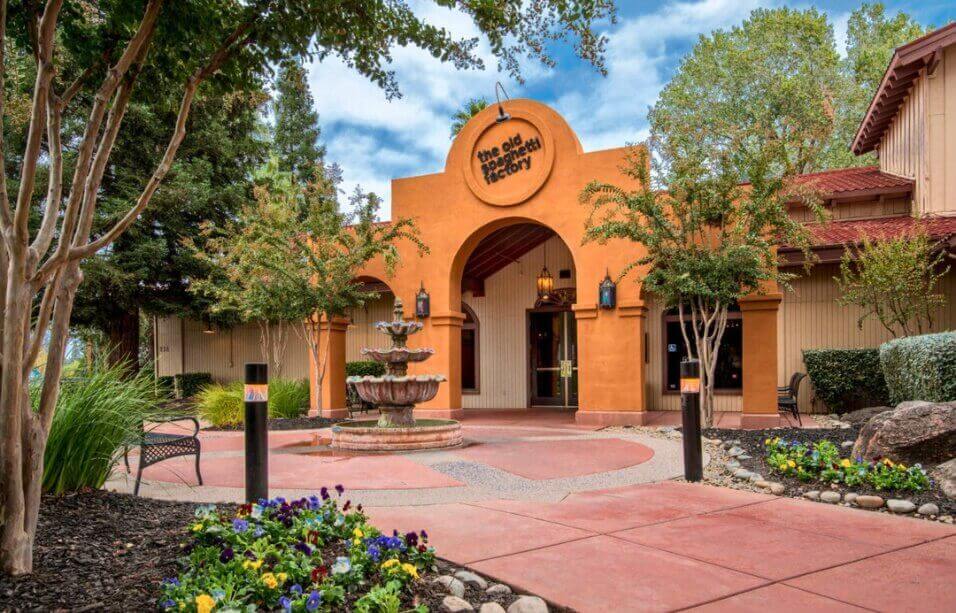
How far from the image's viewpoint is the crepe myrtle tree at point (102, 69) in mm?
3125

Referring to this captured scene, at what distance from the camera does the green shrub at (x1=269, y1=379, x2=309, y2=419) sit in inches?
543

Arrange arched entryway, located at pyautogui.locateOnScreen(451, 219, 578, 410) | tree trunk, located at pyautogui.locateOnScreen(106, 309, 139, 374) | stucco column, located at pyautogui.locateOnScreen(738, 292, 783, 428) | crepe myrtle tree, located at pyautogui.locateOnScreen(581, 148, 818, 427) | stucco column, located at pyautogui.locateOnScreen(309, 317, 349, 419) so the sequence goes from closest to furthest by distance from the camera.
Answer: crepe myrtle tree, located at pyautogui.locateOnScreen(581, 148, 818, 427), stucco column, located at pyautogui.locateOnScreen(738, 292, 783, 428), stucco column, located at pyautogui.locateOnScreen(309, 317, 349, 419), arched entryway, located at pyautogui.locateOnScreen(451, 219, 578, 410), tree trunk, located at pyautogui.locateOnScreen(106, 309, 139, 374)

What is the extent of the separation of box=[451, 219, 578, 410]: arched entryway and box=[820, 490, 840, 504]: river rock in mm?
10911

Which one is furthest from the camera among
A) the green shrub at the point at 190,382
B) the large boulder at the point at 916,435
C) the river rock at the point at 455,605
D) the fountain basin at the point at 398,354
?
the green shrub at the point at 190,382

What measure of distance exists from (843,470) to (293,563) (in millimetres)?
5034

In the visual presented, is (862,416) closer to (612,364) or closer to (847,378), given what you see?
(847,378)

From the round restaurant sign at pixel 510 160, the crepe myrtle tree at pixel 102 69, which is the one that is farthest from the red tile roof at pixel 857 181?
the crepe myrtle tree at pixel 102 69

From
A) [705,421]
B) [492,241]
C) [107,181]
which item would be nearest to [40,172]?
[107,181]

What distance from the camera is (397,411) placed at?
9.93 m

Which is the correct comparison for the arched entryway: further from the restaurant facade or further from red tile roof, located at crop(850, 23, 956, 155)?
red tile roof, located at crop(850, 23, 956, 155)

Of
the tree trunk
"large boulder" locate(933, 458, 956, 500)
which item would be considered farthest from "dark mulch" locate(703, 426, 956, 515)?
the tree trunk

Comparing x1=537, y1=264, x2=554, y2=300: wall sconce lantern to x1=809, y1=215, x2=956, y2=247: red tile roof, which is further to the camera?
x1=537, y1=264, x2=554, y2=300: wall sconce lantern

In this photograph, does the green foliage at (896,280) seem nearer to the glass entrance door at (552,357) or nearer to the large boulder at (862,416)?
the large boulder at (862,416)

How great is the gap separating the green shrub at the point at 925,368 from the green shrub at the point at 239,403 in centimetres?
1026
